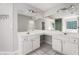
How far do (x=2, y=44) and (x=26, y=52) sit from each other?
0.76 metres

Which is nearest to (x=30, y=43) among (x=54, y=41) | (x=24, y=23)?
(x=24, y=23)

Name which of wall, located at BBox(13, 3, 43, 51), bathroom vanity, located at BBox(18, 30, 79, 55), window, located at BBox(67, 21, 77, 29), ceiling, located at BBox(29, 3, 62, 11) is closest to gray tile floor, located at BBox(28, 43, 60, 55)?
bathroom vanity, located at BBox(18, 30, 79, 55)

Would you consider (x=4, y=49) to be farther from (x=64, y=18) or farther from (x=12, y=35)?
(x=64, y=18)

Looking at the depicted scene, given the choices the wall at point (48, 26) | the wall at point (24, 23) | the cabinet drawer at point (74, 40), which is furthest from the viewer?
the wall at point (48, 26)

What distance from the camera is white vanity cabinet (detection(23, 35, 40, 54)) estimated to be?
Result: 1.59 metres

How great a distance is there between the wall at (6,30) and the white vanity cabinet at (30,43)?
421mm

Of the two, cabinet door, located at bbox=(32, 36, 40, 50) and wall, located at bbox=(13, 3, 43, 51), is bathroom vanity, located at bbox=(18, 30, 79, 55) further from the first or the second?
wall, located at bbox=(13, 3, 43, 51)

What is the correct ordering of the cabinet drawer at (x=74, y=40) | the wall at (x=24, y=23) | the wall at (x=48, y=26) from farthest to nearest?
the wall at (x=48, y=26) → the wall at (x=24, y=23) → the cabinet drawer at (x=74, y=40)

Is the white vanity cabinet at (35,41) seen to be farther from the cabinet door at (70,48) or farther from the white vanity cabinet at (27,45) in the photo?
the cabinet door at (70,48)

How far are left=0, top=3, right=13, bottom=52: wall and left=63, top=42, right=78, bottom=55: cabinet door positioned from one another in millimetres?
1543

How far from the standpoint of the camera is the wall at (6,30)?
1.60 m

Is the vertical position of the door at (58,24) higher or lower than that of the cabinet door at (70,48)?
higher

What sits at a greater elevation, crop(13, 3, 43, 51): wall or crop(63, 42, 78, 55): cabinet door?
crop(13, 3, 43, 51): wall

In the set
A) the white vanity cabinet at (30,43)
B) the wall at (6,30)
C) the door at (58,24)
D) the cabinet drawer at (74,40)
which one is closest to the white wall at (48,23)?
the door at (58,24)
